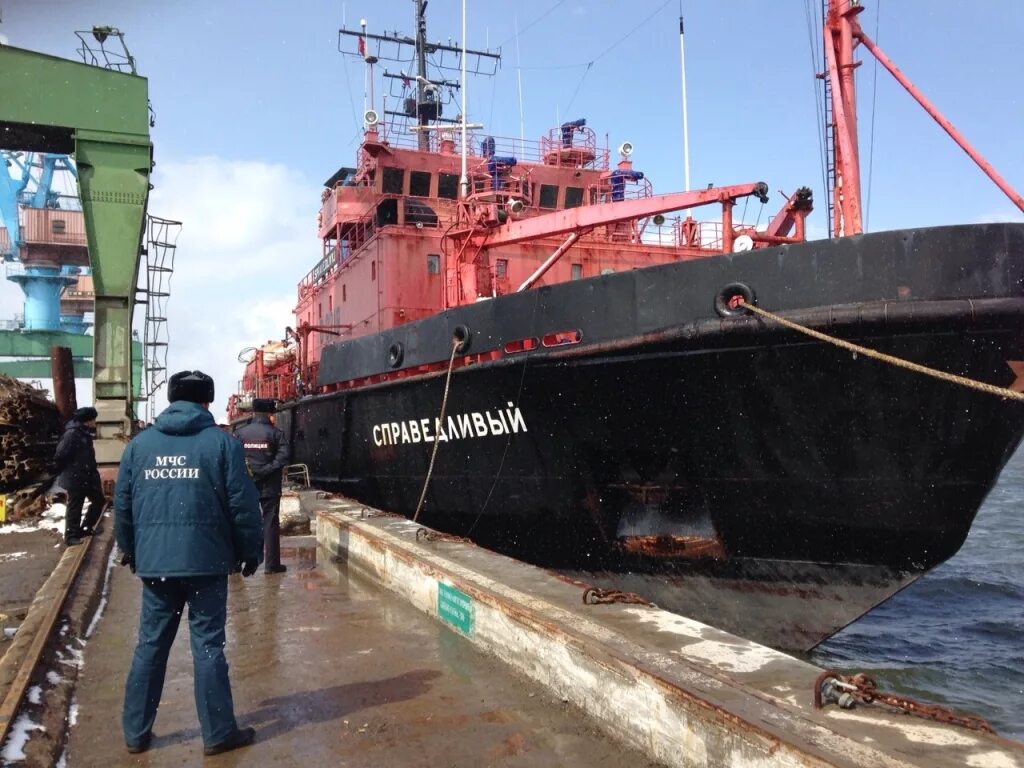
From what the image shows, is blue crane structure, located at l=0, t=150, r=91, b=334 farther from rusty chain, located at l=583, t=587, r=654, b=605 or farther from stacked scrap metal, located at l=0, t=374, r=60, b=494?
rusty chain, located at l=583, t=587, r=654, b=605

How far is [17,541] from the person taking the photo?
687cm

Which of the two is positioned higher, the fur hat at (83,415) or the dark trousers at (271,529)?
the fur hat at (83,415)

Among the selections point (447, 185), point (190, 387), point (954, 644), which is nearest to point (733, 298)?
point (190, 387)

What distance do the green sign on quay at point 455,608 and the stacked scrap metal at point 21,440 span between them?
6579 mm

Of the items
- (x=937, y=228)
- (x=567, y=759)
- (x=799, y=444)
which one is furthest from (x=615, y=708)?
(x=937, y=228)

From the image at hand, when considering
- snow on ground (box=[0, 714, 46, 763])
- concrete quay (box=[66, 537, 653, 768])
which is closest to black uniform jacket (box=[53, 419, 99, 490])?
concrete quay (box=[66, 537, 653, 768])

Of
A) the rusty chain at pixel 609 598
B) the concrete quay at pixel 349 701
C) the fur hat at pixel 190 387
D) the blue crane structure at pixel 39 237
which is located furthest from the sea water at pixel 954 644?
the blue crane structure at pixel 39 237

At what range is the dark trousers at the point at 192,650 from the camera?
2680 mm

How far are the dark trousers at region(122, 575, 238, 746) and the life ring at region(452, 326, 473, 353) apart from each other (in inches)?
180

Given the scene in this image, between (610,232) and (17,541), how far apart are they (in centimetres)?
749

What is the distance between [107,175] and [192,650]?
853 cm

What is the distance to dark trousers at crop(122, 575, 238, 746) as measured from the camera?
268 centimetres

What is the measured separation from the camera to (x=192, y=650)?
268 cm

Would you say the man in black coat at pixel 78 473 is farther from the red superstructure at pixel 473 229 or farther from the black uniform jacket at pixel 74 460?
the red superstructure at pixel 473 229
